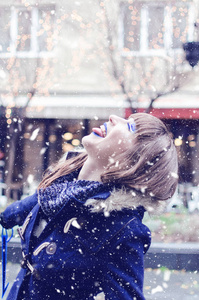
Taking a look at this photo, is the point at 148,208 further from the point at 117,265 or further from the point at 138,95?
the point at 138,95

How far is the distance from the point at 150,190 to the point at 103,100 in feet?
30.2

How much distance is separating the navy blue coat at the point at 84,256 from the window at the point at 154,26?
8.77 metres

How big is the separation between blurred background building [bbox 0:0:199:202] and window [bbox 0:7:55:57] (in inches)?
1.1

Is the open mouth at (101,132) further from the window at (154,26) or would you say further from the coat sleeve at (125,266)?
the window at (154,26)

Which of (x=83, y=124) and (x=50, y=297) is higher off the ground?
(x=50, y=297)

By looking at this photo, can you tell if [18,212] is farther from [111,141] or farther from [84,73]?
[84,73]

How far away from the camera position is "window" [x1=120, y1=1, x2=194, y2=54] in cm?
1001

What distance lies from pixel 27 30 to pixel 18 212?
8681 mm

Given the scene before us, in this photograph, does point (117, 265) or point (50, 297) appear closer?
point (117, 265)

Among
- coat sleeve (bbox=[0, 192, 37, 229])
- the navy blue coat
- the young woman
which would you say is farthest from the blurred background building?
the navy blue coat

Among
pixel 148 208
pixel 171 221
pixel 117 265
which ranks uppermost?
pixel 148 208

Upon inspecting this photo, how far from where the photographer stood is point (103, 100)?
35.5ft

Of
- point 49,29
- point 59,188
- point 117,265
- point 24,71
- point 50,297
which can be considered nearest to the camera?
point 117,265

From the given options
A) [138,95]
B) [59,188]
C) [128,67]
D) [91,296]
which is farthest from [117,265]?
[128,67]
